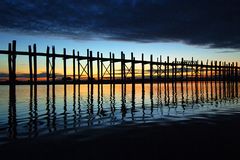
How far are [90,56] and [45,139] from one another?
29.3 meters

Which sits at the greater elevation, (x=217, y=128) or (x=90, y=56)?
(x=90, y=56)

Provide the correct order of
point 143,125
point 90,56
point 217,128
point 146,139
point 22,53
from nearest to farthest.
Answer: point 146,139
point 217,128
point 143,125
point 22,53
point 90,56

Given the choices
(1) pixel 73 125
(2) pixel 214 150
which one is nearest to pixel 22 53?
(1) pixel 73 125

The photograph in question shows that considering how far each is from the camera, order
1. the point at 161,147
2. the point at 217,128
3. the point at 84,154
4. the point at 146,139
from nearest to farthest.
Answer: the point at 84,154, the point at 161,147, the point at 146,139, the point at 217,128

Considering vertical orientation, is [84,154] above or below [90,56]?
below

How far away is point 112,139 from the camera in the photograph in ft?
18.5

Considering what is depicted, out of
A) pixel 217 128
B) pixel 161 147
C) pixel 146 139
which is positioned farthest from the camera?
pixel 217 128

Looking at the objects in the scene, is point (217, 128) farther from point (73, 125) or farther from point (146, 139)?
point (73, 125)

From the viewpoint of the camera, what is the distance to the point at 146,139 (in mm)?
5594

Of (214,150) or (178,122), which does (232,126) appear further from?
(214,150)

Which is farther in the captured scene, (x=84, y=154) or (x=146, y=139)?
(x=146, y=139)

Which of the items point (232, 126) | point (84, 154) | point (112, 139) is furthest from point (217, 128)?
point (84, 154)

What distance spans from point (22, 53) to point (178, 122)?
2135cm

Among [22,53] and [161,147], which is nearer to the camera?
[161,147]
